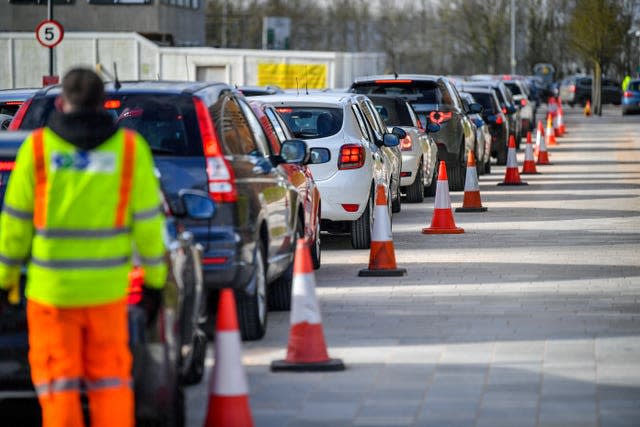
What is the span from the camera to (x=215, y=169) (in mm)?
9320

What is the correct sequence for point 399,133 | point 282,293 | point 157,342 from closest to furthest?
point 157,342 < point 282,293 < point 399,133

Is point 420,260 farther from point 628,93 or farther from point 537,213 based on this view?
point 628,93

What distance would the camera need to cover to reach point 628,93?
6662 cm

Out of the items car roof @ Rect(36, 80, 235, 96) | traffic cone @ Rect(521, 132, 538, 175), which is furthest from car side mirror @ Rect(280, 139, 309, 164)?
traffic cone @ Rect(521, 132, 538, 175)

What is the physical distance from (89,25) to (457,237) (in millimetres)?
54008

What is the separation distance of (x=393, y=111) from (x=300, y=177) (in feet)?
30.5

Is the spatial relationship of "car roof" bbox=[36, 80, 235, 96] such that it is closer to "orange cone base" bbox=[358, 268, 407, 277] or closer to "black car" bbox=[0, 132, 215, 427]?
"black car" bbox=[0, 132, 215, 427]

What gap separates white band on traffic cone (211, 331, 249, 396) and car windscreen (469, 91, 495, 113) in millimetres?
24685

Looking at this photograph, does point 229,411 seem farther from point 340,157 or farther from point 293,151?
point 340,157

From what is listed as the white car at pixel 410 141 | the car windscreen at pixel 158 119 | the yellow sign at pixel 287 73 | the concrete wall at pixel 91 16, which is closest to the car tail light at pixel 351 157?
the white car at pixel 410 141

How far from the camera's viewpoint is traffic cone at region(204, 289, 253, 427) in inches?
270

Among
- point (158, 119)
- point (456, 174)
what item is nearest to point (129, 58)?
point (456, 174)

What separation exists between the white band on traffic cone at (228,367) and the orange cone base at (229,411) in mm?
26

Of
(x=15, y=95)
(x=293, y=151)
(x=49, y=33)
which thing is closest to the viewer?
(x=293, y=151)
